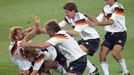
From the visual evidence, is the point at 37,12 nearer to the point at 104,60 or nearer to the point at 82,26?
the point at 104,60

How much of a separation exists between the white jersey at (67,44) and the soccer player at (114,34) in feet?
8.18

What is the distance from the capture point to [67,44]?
12375 millimetres

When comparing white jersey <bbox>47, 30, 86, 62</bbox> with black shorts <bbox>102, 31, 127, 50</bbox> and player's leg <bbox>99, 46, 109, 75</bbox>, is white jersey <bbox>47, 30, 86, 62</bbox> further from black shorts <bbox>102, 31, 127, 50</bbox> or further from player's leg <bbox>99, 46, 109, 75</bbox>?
black shorts <bbox>102, 31, 127, 50</bbox>

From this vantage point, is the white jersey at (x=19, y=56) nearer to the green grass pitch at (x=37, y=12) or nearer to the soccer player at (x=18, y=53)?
the soccer player at (x=18, y=53)

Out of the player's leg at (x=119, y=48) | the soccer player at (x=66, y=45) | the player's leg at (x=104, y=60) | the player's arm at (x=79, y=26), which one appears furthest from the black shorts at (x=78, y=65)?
the player's leg at (x=119, y=48)

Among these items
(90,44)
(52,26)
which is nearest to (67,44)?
(52,26)

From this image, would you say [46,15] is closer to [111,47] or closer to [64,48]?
[111,47]

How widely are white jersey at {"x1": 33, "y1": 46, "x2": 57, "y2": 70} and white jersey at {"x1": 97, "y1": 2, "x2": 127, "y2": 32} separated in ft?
7.63

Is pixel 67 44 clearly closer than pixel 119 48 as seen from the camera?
Yes

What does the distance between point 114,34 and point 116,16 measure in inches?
22.9

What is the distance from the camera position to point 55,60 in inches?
534

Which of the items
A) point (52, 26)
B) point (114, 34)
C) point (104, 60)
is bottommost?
point (104, 60)

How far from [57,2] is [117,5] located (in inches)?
395

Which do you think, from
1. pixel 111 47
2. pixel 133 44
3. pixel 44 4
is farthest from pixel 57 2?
pixel 111 47
